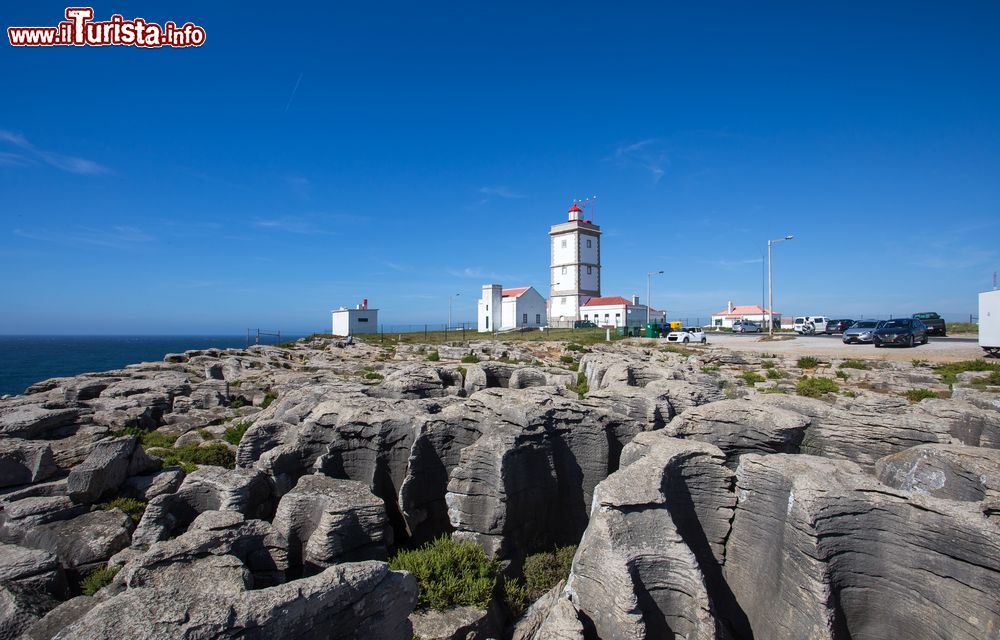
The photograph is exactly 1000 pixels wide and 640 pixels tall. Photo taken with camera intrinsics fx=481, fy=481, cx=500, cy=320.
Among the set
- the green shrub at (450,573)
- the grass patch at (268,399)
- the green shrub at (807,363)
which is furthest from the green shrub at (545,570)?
the green shrub at (807,363)

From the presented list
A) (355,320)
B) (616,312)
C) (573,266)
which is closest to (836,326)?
(616,312)

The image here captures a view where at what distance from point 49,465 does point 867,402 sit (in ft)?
88.0

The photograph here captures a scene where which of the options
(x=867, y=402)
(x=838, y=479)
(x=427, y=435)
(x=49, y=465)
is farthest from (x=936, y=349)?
(x=49, y=465)

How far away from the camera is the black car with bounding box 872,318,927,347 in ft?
131

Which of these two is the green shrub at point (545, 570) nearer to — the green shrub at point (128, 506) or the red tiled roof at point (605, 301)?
the green shrub at point (128, 506)

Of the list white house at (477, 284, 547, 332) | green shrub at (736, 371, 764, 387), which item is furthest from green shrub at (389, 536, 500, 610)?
white house at (477, 284, 547, 332)

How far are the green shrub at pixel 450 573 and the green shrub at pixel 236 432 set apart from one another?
38.4 ft

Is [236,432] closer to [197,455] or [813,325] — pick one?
[197,455]

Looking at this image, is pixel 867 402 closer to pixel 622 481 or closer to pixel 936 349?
pixel 622 481

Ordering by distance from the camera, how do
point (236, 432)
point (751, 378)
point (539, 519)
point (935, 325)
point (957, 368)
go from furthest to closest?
point (935, 325) → point (751, 378) → point (957, 368) → point (236, 432) → point (539, 519)

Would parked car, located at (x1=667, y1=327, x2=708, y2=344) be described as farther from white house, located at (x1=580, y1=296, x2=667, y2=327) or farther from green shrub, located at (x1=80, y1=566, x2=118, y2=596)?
green shrub, located at (x1=80, y1=566, x2=118, y2=596)

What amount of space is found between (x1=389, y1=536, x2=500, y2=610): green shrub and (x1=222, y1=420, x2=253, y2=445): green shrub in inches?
461

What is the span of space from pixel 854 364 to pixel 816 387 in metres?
8.85

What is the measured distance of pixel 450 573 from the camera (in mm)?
10234
